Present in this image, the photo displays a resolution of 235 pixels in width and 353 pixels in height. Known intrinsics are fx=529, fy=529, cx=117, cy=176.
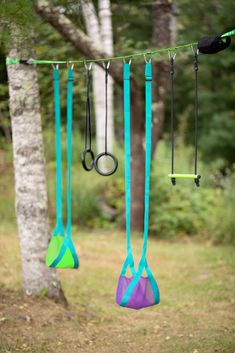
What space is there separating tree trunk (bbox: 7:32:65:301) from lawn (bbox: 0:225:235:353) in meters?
0.26

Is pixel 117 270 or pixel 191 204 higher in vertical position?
pixel 191 204

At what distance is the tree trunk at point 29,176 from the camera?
15.4 ft

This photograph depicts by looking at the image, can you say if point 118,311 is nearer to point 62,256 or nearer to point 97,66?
point 62,256

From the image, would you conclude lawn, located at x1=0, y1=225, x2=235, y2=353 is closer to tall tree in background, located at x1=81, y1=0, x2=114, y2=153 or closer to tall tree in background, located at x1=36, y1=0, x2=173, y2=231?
tall tree in background, located at x1=36, y1=0, x2=173, y2=231

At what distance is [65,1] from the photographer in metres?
4.21

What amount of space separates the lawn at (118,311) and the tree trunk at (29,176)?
10.1 inches

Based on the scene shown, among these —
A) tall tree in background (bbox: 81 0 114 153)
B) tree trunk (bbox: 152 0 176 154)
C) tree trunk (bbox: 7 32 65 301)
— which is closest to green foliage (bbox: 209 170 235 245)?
tree trunk (bbox: 152 0 176 154)

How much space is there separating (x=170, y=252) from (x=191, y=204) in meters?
1.64

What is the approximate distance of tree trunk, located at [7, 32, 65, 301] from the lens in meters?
4.69

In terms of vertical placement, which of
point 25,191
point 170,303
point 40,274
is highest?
point 25,191

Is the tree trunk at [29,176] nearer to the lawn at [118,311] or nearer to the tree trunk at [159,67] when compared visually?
the lawn at [118,311]

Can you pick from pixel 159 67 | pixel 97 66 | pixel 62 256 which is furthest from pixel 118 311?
pixel 97 66

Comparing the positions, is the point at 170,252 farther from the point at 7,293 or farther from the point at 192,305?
the point at 7,293

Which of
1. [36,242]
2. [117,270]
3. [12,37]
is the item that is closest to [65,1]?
[12,37]
